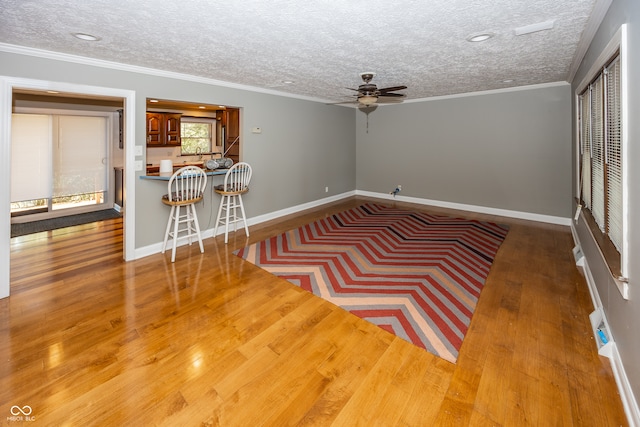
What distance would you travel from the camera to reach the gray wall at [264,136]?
3293 mm

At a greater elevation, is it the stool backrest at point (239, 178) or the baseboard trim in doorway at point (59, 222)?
the stool backrest at point (239, 178)

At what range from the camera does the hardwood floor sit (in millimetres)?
1656

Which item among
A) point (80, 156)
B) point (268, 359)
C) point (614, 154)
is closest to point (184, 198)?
point (268, 359)

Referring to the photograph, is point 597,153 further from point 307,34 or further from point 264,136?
point 264,136

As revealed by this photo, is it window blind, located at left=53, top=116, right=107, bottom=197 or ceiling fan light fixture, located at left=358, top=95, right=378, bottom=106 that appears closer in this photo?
ceiling fan light fixture, located at left=358, top=95, right=378, bottom=106

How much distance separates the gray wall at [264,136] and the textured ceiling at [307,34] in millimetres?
225

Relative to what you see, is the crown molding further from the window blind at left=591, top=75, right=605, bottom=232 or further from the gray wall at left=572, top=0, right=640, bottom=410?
the window blind at left=591, top=75, right=605, bottom=232

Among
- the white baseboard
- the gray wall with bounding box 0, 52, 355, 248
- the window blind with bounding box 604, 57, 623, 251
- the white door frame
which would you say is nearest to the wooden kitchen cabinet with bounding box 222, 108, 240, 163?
the gray wall with bounding box 0, 52, 355, 248

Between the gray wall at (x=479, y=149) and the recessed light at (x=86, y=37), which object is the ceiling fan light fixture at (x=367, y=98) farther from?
the recessed light at (x=86, y=37)

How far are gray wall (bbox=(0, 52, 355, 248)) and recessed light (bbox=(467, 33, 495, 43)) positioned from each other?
335 cm


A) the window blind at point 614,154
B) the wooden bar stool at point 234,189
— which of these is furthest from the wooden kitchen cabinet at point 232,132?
the window blind at point 614,154

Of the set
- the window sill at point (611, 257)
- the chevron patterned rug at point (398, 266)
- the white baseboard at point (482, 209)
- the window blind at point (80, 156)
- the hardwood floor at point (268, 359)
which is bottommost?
the hardwood floor at point (268, 359)

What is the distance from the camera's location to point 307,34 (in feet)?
8.50

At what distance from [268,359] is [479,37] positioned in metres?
3.16
